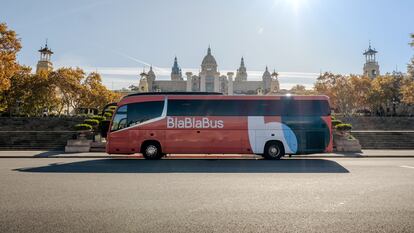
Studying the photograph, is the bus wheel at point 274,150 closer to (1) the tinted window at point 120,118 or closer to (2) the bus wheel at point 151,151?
(2) the bus wheel at point 151,151

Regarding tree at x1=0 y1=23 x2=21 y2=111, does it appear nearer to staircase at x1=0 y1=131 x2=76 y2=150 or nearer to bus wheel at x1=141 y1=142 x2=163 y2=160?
staircase at x1=0 y1=131 x2=76 y2=150

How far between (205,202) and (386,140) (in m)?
22.4

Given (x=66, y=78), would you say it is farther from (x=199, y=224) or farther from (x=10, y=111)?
(x=199, y=224)

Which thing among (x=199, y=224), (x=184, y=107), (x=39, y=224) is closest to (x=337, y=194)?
(x=199, y=224)

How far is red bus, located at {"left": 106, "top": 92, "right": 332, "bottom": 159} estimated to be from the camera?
15.7m

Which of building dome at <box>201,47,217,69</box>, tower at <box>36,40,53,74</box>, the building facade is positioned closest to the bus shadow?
tower at <box>36,40,53,74</box>

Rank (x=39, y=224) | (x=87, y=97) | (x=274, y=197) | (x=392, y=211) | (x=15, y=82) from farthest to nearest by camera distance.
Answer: (x=87, y=97)
(x=15, y=82)
(x=274, y=197)
(x=392, y=211)
(x=39, y=224)

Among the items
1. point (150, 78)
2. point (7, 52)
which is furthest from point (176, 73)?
point (7, 52)

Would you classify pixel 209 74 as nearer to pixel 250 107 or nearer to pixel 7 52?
pixel 7 52

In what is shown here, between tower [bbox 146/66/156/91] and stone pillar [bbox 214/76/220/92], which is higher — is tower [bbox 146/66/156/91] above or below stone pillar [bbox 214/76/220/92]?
above

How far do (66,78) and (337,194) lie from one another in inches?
1903

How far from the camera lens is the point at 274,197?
6.83 metres

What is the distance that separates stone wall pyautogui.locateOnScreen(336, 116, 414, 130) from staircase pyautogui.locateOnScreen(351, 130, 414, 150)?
15591mm

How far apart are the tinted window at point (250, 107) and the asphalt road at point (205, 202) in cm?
606
